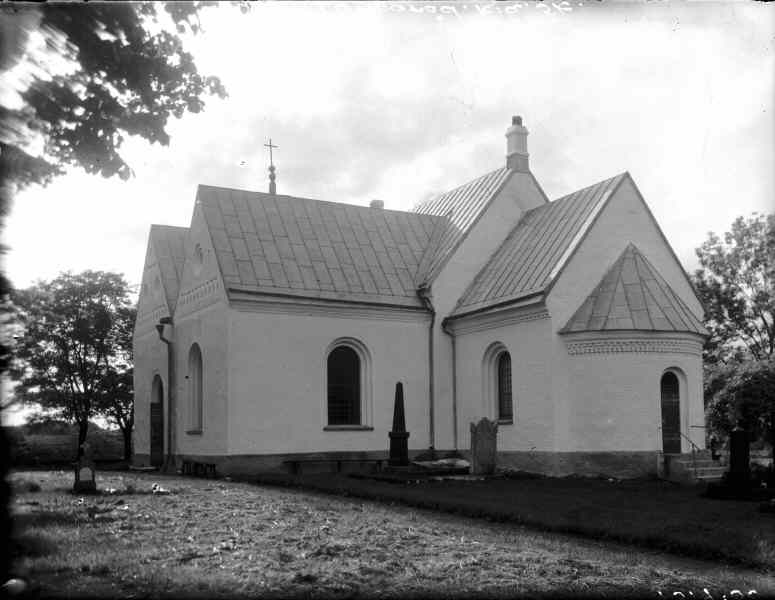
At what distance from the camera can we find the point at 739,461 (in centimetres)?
1734

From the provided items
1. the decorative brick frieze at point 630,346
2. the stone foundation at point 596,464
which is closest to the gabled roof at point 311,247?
the decorative brick frieze at point 630,346

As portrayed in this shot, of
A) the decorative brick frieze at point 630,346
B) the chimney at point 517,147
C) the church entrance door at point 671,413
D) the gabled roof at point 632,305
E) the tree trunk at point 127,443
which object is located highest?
the chimney at point 517,147

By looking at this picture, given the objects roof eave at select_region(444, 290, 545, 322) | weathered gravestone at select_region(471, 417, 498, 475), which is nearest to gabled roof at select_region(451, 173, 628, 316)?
roof eave at select_region(444, 290, 545, 322)

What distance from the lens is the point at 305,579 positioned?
6797 millimetres

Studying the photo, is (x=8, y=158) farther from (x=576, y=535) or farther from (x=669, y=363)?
(x=669, y=363)

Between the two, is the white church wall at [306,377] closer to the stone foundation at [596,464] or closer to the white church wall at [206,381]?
the white church wall at [206,381]

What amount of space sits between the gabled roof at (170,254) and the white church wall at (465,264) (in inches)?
360

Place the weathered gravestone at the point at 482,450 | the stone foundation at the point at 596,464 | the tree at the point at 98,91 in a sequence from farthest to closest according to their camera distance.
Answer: the weathered gravestone at the point at 482,450 < the stone foundation at the point at 596,464 < the tree at the point at 98,91

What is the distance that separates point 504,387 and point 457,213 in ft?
23.5

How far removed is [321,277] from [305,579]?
17.6 metres

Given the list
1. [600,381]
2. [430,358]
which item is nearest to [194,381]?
[430,358]

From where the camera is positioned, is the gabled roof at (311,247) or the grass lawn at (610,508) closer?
the grass lawn at (610,508)

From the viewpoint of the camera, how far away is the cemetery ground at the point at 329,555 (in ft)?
20.5

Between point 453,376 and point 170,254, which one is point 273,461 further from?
point 170,254
